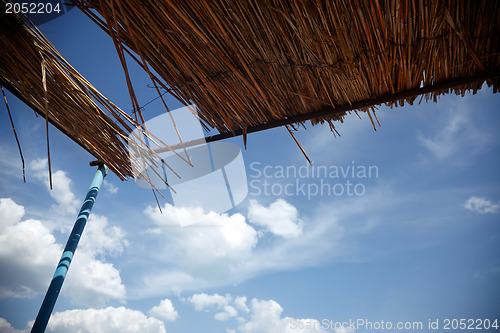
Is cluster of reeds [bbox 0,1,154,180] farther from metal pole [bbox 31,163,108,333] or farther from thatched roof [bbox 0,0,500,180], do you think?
metal pole [bbox 31,163,108,333]

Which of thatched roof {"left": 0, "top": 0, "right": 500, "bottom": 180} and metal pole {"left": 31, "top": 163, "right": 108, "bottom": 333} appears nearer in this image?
thatched roof {"left": 0, "top": 0, "right": 500, "bottom": 180}

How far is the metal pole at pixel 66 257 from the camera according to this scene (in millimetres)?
1749

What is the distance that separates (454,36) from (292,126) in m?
0.91

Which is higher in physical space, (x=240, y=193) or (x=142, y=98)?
(x=240, y=193)

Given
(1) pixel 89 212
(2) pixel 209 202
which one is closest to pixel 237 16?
(1) pixel 89 212

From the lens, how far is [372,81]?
1372 millimetres

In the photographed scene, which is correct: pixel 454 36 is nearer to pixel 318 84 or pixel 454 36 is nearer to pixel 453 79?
pixel 453 79
